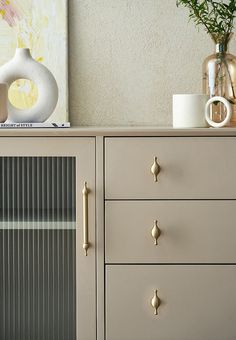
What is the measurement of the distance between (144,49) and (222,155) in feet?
1.55

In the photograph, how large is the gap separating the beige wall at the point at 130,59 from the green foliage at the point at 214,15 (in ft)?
0.17

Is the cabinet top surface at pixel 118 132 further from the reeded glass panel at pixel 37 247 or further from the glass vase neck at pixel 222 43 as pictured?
the glass vase neck at pixel 222 43

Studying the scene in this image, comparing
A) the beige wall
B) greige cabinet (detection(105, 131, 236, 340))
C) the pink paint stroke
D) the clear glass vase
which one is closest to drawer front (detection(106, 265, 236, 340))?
greige cabinet (detection(105, 131, 236, 340))

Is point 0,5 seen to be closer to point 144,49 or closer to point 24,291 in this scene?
point 144,49

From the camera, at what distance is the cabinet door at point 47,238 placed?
1549mm

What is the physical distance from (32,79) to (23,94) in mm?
203

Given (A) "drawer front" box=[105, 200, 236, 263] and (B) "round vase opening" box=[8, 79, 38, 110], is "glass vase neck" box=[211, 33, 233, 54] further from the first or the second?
(B) "round vase opening" box=[8, 79, 38, 110]

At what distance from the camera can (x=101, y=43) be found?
1892 mm

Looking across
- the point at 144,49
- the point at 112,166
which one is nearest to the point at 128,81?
the point at 144,49

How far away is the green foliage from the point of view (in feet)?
5.64

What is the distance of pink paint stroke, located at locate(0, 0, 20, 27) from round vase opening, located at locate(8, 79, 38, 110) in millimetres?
158

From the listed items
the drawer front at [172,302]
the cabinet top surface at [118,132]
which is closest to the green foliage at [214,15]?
the cabinet top surface at [118,132]

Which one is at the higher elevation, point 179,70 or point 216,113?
point 179,70

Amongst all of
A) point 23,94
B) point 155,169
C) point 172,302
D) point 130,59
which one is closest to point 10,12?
point 23,94
